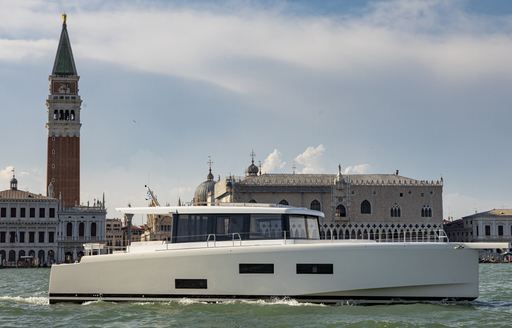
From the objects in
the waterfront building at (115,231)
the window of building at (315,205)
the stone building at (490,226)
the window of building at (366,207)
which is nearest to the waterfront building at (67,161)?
the window of building at (315,205)

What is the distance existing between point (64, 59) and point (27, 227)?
19.8 m

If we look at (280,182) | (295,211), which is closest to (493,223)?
(280,182)

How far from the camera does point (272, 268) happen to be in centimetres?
1923

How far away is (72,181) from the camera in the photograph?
79562mm

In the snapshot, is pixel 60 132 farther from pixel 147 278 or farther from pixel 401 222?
pixel 147 278

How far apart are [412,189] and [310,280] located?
61522 mm

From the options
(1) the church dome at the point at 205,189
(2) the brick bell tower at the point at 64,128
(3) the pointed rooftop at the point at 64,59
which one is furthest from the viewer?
(1) the church dome at the point at 205,189

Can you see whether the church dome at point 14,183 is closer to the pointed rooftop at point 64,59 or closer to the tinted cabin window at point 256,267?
the pointed rooftop at point 64,59

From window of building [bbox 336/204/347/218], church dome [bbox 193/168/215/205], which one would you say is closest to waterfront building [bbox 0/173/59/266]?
church dome [bbox 193/168/215/205]

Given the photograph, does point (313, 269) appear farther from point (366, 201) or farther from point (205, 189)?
point (205, 189)

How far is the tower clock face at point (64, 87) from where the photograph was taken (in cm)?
8327

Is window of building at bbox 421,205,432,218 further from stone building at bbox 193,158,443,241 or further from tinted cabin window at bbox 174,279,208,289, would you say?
tinted cabin window at bbox 174,279,208,289

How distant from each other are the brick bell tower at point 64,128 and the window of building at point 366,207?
1071 inches

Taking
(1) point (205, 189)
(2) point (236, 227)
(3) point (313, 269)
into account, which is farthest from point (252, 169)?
(3) point (313, 269)
